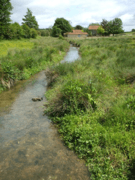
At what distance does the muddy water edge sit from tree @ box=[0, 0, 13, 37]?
87.5 ft

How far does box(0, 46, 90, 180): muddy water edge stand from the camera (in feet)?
11.6

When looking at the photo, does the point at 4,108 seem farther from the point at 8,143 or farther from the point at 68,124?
the point at 68,124

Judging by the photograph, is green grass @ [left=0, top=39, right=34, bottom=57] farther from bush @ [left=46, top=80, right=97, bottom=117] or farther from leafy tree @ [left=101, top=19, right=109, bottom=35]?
leafy tree @ [left=101, top=19, right=109, bottom=35]

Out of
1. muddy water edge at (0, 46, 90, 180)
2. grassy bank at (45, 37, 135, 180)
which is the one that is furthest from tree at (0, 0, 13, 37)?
grassy bank at (45, 37, 135, 180)

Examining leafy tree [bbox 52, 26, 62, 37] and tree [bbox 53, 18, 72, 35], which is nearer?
leafy tree [bbox 52, 26, 62, 37]

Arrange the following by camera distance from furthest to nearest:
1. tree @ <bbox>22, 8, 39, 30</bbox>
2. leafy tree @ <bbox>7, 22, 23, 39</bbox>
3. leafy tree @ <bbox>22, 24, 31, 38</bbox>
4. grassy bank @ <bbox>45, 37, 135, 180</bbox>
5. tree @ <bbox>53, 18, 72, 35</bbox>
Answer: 1. tree @ <bbox>53, 18, 72, 35</bbox>
2. tree @ <bbox>22, 8, 39, 30</bbox>
3. leafy tree @ <bbox>22, 24, 31, 38</bbox>
4. leafy tree @ <bbox>7, 22, 23, 39</bbox>
5. grassy bank @ <bbox>45, 37, 135, 180</bbox>

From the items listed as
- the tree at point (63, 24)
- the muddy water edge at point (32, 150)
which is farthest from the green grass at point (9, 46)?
the tree at point (63, 24)

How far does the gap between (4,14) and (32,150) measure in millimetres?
31821

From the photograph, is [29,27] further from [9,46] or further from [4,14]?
[9,46]

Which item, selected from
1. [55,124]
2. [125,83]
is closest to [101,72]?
[125,83]

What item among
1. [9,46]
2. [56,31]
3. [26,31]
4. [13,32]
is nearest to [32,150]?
[9,46]

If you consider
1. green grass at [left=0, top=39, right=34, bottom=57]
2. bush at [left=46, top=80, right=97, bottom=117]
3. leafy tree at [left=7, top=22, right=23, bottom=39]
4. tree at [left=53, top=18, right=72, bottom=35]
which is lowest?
bush at [left=46, top=80, right=97, bottom=117]

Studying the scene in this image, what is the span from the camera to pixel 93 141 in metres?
4.07

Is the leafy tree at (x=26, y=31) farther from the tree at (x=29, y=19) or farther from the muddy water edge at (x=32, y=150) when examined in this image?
the muddy water edge at (x=32, y=150)
